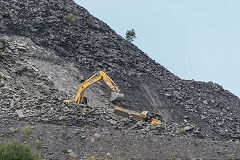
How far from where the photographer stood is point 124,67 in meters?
29.9

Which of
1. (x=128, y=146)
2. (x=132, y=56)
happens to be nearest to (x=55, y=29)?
(x=132, y=56)

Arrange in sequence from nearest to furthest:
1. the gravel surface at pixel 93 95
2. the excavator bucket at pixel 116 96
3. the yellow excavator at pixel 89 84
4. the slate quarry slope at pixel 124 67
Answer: the gravel surface at pixel 93 95
the yellow excavator at pixel 89 84
the excavator bucket at pixel 116 96
the slate quarry slope at pixel 124 67

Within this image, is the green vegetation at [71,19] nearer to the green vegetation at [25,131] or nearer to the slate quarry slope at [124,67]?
the slate quarry slope at [124,67]

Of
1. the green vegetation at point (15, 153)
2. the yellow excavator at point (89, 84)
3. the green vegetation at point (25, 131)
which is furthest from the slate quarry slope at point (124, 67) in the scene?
the green vegetation at point (15, 153)

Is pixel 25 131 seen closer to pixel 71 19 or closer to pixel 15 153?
pixel 15 153

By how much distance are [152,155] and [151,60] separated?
71.8ft

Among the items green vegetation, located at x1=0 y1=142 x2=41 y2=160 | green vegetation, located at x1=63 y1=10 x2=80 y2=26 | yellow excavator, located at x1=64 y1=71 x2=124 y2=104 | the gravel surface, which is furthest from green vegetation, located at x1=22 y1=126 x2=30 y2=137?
green vegetation, located at x1=63 y1=10 x2=80 y2=26

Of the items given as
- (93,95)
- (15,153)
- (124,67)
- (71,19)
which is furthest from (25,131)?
(71,19)

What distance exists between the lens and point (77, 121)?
1557 cm

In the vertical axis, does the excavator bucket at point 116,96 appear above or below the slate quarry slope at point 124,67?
below

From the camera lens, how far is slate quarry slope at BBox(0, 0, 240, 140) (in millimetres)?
25703

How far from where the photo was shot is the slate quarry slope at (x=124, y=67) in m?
25.7

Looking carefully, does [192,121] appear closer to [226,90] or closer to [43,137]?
[226,90]

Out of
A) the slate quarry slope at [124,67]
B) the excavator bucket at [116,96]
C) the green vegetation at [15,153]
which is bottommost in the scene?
the green vegetation at [15,153]
